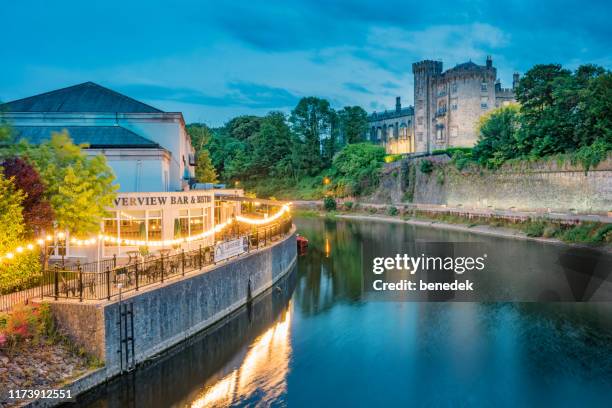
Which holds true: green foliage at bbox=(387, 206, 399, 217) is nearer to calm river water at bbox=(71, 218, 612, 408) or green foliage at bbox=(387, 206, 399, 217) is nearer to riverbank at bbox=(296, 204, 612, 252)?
riverbank at bbox=(296, 204, 612, 252)

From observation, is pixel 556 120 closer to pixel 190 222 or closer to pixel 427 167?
pixel 427 167

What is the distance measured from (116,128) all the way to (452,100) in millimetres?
67963

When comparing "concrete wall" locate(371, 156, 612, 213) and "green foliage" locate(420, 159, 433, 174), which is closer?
"concrete wall" locate(371, 156, 612, 213)

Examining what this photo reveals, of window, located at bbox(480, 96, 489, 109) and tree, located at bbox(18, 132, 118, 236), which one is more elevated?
window, located at bbox(480, 96, 489, 109)

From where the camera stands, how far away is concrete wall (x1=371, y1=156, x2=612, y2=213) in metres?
44.2

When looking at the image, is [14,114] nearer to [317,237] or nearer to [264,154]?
[317,237]

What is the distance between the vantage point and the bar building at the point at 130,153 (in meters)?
21.1

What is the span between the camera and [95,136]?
2519cm

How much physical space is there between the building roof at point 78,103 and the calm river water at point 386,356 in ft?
40.6

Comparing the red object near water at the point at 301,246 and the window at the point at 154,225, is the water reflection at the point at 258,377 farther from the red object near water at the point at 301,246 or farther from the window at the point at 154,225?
the red object near water at the point at 301,246

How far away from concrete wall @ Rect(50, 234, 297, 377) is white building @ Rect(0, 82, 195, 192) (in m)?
6.45

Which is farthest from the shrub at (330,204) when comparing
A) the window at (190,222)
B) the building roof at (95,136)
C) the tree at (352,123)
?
the window at (190,222)

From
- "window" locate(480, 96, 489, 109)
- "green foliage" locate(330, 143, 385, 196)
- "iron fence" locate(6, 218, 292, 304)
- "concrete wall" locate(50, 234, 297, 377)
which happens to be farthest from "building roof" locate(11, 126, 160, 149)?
"window" locate(480, 96, 489, 109)

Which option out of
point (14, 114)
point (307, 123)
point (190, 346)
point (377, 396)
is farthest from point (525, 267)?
point (307, 123)
